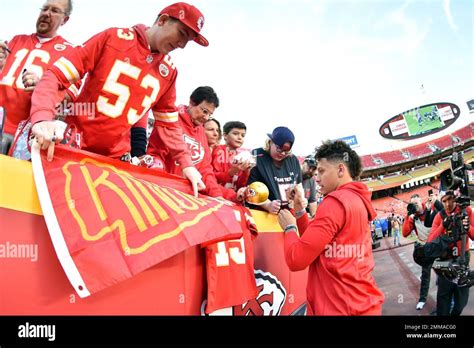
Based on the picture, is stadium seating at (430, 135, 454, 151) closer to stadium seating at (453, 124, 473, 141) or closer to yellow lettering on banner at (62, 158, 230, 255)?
stadium seating at (453, 124, 473, 141)

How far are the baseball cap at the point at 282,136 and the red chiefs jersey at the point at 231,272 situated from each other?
29.3 inches

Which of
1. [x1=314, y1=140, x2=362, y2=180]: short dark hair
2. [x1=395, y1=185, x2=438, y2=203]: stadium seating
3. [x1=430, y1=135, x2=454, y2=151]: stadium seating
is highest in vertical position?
[x1=430, y1=135, x2=454, y2=151]: stadium seating

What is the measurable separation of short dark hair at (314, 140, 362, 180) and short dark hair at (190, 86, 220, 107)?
96 cm

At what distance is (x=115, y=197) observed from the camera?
159cm

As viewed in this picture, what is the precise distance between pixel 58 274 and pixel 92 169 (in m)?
0.41

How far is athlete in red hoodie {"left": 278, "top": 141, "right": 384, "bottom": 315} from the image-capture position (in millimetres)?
1830

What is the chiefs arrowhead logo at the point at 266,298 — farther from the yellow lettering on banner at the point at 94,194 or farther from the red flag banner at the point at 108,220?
the yellow lettering on banner at the point at 94,194

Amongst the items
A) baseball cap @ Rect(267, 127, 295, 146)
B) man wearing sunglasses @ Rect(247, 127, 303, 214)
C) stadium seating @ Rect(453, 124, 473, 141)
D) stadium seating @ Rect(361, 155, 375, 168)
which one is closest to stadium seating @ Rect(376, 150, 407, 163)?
stadium seating @ Rect(361, 155, 375, 168)

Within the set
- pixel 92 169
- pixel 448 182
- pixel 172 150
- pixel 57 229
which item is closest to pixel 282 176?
pixel 172 150

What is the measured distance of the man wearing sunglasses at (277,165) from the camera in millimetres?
2701

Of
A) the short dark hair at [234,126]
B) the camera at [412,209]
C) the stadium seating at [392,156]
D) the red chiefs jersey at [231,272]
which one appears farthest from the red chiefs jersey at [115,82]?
the stadium seating at [392,156]

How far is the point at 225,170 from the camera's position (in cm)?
314

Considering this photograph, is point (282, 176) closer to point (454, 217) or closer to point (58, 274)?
point (58, 274)
